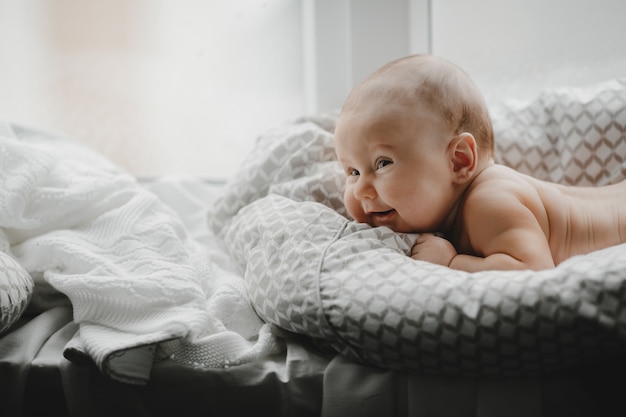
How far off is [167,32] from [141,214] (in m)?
0.71

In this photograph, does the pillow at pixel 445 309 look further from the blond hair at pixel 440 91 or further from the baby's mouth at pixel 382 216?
the blond hair at pixel 440 91

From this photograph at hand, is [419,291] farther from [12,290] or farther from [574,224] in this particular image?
[12,290]

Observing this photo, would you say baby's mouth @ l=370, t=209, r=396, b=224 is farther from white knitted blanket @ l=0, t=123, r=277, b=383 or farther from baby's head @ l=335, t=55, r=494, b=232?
white knitted blanket @ l=0, t=123, r=277, b=383

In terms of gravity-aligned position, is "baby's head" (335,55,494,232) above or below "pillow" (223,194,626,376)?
above

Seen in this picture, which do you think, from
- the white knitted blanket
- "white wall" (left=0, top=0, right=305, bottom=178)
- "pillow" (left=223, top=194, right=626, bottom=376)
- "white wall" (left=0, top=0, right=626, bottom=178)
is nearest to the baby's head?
"pillow" (left=223, top=194, right=626, bottom=376)

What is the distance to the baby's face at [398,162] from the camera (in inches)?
37.5

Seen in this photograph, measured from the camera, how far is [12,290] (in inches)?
33.2

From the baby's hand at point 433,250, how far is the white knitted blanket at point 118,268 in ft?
0.85

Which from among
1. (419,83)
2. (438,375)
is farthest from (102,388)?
(419,83)

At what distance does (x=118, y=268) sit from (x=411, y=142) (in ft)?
1.60

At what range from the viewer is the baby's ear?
98 centimetres

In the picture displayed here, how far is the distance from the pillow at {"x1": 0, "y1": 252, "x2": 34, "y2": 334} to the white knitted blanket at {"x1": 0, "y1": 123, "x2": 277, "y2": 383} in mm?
43

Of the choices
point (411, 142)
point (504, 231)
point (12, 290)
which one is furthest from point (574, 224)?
point (12, 290)

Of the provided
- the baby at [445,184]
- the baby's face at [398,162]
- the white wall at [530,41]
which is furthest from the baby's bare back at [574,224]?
the white wall at [530,41]
